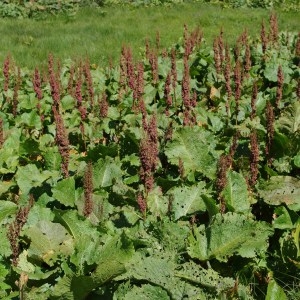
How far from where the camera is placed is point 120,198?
13.7 feet

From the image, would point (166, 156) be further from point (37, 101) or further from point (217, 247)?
point (37, 101)

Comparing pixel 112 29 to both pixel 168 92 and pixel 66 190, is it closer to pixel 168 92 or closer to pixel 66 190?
pixel 168 92

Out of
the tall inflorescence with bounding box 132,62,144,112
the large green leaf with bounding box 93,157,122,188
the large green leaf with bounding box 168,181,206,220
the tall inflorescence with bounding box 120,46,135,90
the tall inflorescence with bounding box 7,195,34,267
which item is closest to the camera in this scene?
the tall inflorescence with bounding box 7,195,34,267

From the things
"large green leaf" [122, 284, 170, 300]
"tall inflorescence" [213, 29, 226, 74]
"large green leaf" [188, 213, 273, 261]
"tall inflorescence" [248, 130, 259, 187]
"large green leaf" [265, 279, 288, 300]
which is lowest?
"large green leaf" [265, 279, 288, 300]

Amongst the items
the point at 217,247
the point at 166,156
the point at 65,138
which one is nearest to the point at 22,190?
the point at 65,138

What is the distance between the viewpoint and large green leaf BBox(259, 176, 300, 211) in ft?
13.5

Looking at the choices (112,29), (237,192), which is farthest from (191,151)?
(112,29)

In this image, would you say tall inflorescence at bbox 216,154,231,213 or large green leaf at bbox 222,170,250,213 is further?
large green leaf at bbox 222,170,250,213

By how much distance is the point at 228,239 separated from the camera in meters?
3.61

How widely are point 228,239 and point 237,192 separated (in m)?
0.63

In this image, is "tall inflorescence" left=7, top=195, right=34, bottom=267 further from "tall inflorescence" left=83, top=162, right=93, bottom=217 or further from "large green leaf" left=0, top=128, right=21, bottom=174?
"large green leaf" left=0, top=128, right=21, bottom=174

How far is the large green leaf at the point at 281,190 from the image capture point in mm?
4105

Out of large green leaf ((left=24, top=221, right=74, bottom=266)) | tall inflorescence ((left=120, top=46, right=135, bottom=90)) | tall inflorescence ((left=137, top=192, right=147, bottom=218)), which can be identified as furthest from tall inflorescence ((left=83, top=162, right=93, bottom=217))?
tall inflorescence ((left=120, top=46, right=135, bottom=90))

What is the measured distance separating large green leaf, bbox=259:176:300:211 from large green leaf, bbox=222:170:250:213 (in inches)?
6.5
